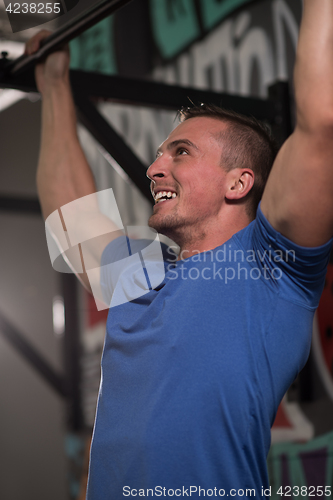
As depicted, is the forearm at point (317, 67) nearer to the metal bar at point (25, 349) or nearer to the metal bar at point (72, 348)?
the metal bar at point (25, 349)

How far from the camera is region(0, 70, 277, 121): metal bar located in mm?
1509

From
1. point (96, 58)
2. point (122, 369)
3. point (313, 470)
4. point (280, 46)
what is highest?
point (96, 58)

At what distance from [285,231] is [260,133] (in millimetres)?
444

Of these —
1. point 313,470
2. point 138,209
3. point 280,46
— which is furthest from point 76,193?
point 138,209

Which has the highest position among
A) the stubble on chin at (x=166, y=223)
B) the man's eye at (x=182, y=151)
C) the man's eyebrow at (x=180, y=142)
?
the man's eyebrow at (x=180, y=142)

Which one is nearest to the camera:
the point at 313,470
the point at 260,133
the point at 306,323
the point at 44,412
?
the point at 306,323

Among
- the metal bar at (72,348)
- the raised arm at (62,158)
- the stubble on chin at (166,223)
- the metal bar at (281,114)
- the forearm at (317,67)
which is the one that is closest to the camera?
the forearm at (317,67)

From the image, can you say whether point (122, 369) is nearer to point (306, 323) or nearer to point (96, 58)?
point (306, 323)

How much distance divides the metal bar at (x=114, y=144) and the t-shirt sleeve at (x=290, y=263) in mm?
561

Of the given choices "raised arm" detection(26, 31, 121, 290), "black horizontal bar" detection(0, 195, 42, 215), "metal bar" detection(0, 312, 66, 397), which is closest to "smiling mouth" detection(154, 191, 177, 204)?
"raised arm" detection(26, 31, 121, 290)

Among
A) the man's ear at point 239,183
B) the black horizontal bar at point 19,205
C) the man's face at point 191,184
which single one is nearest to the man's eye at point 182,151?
the man's face at point 191,184

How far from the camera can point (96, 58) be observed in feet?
10.4

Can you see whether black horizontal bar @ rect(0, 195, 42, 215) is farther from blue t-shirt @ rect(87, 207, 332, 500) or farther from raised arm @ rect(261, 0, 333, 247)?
raised arm @ rect(261, 0, 333, 247)

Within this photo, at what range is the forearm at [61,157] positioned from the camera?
1.45 meters
